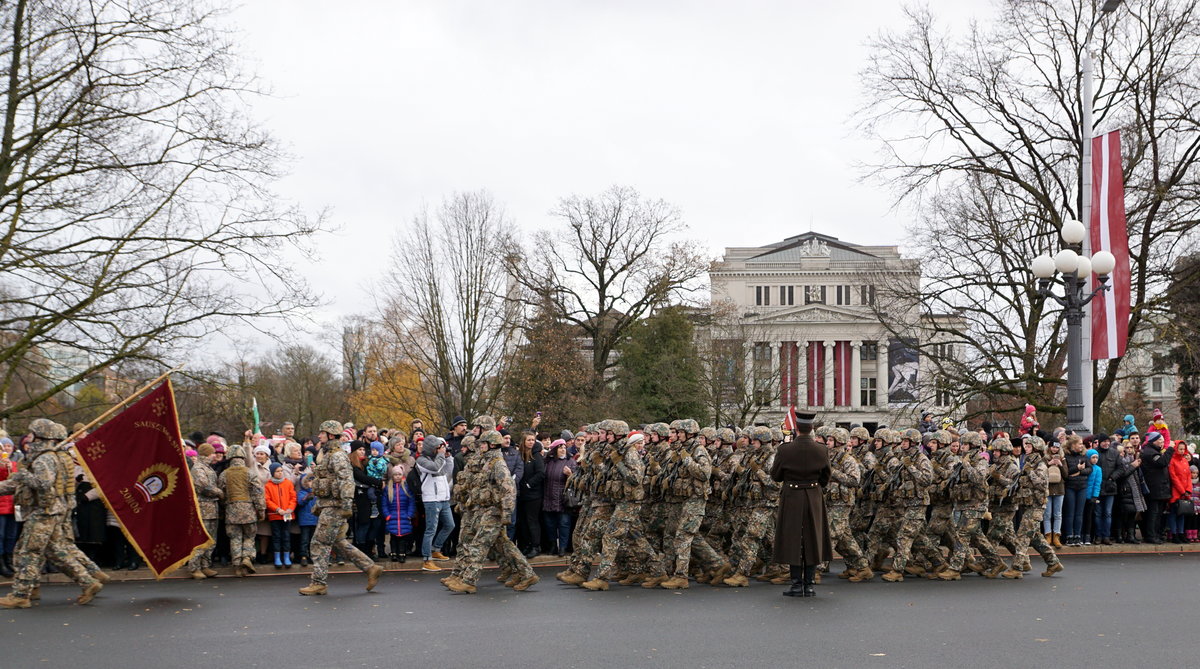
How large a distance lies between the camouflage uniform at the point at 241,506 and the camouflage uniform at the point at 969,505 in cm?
892

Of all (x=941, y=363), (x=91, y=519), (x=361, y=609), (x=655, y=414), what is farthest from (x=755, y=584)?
(x=655, y=414)

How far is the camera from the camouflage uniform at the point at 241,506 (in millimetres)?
14883

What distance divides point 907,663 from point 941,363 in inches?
970

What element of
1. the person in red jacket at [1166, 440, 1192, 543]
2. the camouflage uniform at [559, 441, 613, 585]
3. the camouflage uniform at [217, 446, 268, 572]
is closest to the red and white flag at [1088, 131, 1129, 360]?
the person in red jacket at [1166, 440, 1192, 543]

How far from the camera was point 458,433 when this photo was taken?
704 inches

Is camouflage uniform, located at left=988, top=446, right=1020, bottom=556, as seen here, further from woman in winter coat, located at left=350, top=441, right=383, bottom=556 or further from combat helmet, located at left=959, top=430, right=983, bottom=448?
woman in winter coat, located at left=350, top=441, right=383, bottom=556

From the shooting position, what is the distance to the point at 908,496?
14727mm

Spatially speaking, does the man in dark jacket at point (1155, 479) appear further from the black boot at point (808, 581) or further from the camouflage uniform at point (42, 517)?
the camouflage uniform at point (42, 517)

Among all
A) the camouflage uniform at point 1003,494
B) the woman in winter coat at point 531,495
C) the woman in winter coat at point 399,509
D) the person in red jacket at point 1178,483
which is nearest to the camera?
the camouflage uniform at point 1003,494

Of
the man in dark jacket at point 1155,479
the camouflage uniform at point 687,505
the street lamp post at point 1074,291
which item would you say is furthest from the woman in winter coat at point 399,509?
the man in dark jacket at point 1155,479

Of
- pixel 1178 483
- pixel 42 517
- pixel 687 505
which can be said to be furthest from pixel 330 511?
pixel 1178 483

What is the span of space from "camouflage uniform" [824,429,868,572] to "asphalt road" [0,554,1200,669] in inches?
23.0

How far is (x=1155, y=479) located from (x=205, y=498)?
50.6ft

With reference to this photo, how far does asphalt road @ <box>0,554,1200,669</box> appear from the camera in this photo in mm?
9266
